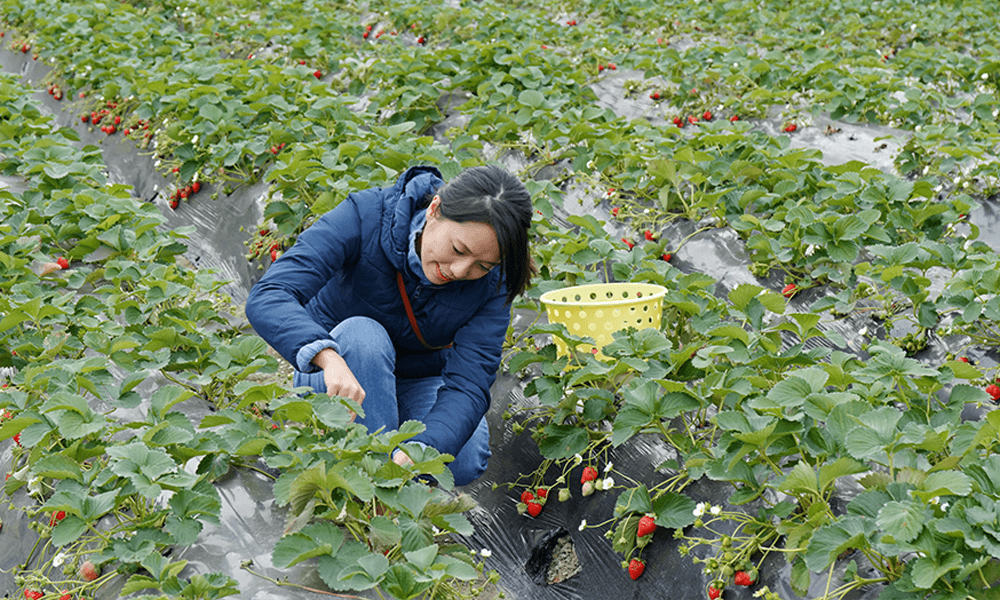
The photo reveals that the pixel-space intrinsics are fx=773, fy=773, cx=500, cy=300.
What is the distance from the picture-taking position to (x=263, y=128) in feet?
14.1

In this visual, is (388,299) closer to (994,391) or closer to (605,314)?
(605,314)

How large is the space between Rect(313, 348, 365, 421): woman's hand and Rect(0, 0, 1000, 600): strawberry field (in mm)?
Result: 73

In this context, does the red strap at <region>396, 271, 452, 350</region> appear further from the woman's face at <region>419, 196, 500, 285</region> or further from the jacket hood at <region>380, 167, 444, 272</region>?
the woman's face at <region>419, 196, 500, 285</region>

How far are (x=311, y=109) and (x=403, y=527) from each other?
3.22m

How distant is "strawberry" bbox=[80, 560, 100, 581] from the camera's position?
5.91 feet

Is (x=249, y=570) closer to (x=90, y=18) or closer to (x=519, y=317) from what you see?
(x=519, y=317)

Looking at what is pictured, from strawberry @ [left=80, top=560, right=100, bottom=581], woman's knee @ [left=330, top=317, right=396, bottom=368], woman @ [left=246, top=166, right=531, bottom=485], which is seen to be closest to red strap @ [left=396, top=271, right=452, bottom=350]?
woman @ [left=246, top=166, right=531, bottom=485]

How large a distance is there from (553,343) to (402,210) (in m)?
0.64

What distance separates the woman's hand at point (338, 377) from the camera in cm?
197

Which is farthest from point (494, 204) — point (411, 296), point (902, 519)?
point (902, 519)

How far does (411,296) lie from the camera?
2375mm

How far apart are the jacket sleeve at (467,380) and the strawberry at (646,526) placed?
54 centimetres

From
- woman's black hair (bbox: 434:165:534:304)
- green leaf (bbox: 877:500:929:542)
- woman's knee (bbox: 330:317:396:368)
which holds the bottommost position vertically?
woman's knee (bbox: 330:317:396:368)

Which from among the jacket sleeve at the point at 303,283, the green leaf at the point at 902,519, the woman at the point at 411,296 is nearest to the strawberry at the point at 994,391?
the green leaf at the point at 902,519
